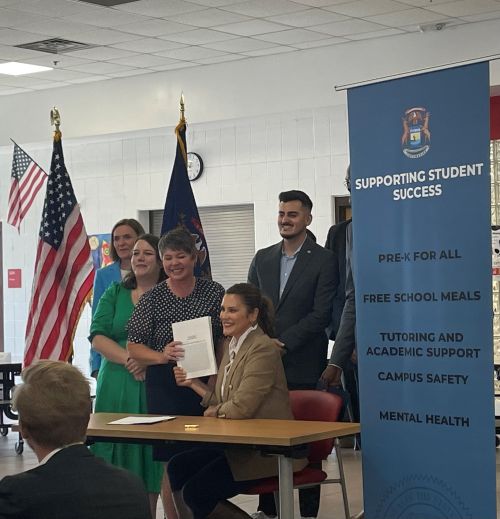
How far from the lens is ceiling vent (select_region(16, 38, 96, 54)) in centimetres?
989

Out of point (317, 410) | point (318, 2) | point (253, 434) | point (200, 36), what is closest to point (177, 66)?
point (200, 36)

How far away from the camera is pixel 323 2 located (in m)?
8.66

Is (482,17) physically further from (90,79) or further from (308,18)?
(90,79)

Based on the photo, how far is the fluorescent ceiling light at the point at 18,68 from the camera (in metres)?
10.9

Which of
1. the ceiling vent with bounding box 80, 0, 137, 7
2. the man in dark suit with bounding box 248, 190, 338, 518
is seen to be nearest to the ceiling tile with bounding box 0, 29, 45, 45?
the ceiling vent with bounding box 80, 0, 137, 7

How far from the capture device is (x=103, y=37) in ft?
31.9

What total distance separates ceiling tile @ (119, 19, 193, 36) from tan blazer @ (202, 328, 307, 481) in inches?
190

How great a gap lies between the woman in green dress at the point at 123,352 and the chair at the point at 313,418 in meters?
0.81

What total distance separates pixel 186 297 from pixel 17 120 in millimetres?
7624

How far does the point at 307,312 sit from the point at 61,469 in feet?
11.2

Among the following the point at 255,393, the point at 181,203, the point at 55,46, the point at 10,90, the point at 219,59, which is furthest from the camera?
the point at 10,90

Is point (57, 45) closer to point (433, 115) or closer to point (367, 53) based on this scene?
point (367, 53)

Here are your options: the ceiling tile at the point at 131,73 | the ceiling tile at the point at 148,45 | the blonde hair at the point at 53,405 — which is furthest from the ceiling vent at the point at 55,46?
the blonde hair at the point at 53,405

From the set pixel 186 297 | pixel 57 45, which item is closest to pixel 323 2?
pixel 57 45
